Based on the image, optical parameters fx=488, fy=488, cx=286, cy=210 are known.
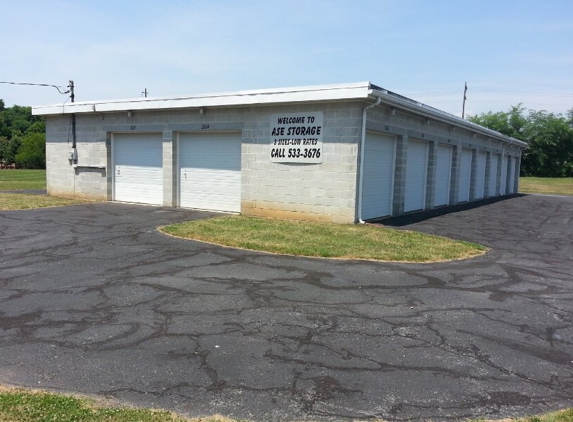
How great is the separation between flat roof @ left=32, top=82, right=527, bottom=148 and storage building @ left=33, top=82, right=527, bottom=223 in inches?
1.3

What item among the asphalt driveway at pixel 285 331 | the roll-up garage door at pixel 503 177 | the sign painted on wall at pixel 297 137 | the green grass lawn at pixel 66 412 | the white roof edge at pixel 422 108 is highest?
the white roof edge at pixel 422 108

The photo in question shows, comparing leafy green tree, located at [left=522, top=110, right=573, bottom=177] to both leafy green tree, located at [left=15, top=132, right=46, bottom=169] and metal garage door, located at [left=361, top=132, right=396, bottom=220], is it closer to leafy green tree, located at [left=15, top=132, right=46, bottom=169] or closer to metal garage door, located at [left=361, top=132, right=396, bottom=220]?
metal garage door, located at [left=361, top=132, right=396, bottom=220]

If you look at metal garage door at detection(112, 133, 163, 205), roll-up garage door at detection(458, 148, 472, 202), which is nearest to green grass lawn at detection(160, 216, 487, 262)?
metal garage door at detection(112, 133, 163, 205)

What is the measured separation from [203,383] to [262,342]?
1041mm

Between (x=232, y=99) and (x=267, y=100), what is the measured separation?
1247 millimetres

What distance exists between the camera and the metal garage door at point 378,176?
14.0 m

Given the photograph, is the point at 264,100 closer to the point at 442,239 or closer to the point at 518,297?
the point at 442,239

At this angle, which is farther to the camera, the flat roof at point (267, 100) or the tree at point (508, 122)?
the tree at point (508, 122)

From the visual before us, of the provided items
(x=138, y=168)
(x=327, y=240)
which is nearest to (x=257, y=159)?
(x=327, y=240)

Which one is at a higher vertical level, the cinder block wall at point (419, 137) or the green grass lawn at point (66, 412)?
the cinder block wall at point (419, 137)

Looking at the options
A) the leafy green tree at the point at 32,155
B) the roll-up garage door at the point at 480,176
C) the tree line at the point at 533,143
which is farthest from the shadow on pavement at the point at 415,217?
the leafy green tree at the point at 32,155

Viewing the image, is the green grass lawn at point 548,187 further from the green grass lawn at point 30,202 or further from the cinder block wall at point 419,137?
the green grass lawn at point 30,202

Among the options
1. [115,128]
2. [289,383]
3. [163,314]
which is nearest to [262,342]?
[289,383]

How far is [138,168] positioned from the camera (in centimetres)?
1747
